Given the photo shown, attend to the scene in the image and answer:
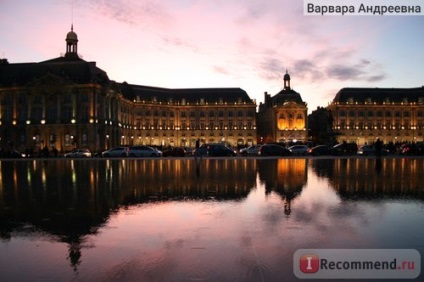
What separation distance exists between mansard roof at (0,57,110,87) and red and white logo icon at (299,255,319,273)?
8963 centimetres

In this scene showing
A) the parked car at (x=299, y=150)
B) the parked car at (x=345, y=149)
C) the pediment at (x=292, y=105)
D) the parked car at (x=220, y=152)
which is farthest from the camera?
the pediment at (x=292, y=105)

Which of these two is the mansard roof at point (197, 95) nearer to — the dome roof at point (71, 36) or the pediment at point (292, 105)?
the pediment at point (292, 105)

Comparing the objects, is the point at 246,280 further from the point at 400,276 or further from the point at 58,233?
the point at 58,233

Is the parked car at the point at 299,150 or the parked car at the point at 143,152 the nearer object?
the parked car at the point at 143,152

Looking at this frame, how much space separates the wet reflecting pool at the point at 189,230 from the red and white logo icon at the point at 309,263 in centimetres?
18

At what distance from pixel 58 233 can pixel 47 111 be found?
300ft

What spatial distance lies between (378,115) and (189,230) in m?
145

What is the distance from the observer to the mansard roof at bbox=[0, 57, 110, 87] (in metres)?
92.1

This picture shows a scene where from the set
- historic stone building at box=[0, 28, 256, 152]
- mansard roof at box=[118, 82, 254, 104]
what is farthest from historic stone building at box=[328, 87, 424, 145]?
historic stone building at box=[0, 28, 256, 152]

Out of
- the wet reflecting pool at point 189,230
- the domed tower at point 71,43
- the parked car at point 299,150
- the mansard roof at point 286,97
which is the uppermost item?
the domed tower at point 71,43

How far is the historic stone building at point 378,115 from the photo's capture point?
461ft

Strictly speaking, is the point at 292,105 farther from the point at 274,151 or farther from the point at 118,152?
the point at 118,152

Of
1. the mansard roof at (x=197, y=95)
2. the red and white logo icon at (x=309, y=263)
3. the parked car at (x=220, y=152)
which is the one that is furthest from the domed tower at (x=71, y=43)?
the red and white logo icon at (x=309, y=263)

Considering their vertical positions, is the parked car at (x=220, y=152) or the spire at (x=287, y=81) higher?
the spire at (x=287, y=81)
